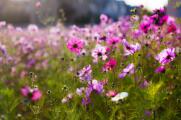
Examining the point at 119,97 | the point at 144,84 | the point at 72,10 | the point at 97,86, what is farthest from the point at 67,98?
the point at 72,10

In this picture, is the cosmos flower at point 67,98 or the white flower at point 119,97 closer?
the white flower at point 119,97

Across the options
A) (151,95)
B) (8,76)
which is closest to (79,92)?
(151,95)

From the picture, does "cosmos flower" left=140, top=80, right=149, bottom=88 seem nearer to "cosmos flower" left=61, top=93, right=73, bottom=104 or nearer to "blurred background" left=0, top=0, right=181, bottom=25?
"cosmos flower" left=61, top=93, right=73, bottom=104

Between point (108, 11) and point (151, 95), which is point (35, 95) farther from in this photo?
point (108, 11)

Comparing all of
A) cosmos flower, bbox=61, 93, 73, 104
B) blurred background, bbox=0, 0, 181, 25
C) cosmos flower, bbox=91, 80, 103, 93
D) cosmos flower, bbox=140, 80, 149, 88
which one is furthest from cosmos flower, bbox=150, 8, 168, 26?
blurred background, bbox=0, 0, 181, 25

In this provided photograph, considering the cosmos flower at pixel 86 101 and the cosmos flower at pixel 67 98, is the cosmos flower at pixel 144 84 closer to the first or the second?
the cosmos flower at pixel 86 101

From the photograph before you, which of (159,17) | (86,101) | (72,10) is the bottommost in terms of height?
(86,101)

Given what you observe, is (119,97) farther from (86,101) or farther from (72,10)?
(72,10)

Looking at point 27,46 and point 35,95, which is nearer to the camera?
point 35,95

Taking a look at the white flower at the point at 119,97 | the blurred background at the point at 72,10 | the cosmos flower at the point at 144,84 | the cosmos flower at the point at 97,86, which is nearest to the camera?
the white flower at the point at 119,97

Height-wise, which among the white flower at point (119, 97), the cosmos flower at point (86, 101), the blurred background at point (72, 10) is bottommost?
the cosmos flower at point (86, 101)

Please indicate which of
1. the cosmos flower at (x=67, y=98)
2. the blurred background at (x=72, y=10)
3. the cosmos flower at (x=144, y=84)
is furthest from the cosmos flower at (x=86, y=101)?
the blurred background at (x=72, y=10)
